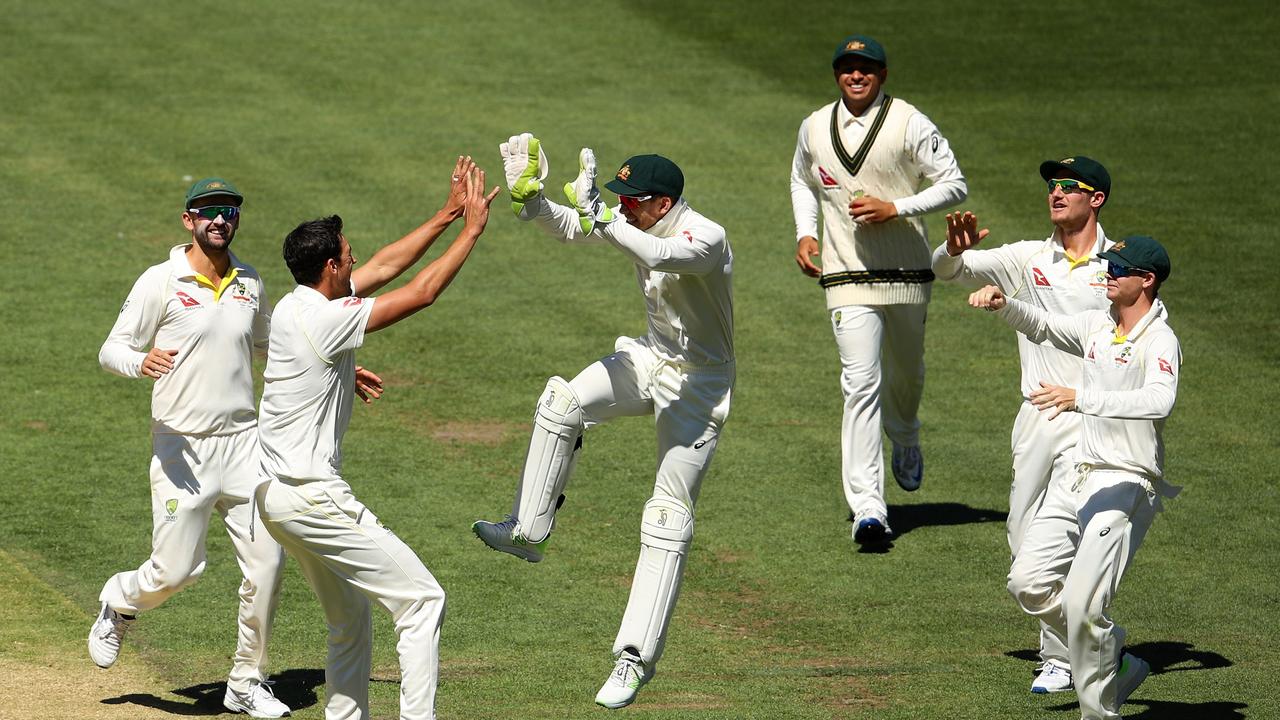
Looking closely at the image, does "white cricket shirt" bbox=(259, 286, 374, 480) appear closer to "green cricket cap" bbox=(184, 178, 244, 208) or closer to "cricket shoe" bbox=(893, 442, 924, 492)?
"green cricket cap" bbox=(184, 178, 244, 208)

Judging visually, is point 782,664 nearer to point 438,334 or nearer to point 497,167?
point 438,334

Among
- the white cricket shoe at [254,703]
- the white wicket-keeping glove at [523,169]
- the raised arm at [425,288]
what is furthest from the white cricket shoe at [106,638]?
the white wicket-keeping glove at [523,169]

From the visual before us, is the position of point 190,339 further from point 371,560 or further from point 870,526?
point 870,526

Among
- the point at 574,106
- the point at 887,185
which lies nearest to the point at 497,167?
the point at 574,106

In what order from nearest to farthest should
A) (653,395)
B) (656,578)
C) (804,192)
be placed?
(656,578)
(653,395)
(804,192)

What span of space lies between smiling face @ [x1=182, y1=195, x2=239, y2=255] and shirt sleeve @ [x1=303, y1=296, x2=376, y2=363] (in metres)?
1.41

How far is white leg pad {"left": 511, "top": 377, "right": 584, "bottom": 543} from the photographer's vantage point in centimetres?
802

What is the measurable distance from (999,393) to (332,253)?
294 inches

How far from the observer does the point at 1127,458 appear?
302 inches

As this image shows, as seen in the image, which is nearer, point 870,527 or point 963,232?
point 963,232

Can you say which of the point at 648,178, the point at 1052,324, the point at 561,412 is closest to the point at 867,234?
the point at 1052,324

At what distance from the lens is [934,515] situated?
11406 millimetres

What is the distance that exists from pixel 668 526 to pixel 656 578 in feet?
0.82

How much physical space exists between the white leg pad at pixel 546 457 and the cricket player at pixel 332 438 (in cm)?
91
